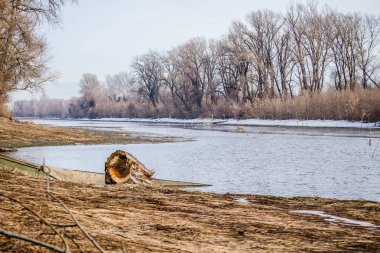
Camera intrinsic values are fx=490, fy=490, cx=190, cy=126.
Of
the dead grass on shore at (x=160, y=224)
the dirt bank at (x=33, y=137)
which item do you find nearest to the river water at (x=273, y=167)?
the dead grass on shore at (x=160, y=224)

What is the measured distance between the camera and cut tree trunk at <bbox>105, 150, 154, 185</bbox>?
477 inches

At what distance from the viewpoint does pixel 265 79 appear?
6988cm

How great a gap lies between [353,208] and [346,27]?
61265 mm

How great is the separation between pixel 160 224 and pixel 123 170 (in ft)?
22.9

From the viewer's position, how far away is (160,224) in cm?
552

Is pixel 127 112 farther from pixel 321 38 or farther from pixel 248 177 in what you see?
pixel 248 177

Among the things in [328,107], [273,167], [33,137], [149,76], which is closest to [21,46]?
[33,137]

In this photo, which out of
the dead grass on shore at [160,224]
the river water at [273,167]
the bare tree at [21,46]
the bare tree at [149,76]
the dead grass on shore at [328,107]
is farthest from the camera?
the bare tree at [149,76]

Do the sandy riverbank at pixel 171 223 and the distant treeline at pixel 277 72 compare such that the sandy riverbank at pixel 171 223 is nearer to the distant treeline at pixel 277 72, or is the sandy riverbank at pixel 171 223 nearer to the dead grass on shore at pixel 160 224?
the dead grass on shore at pixel 160 224

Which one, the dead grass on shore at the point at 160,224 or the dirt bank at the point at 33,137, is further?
the dirt bank at the point at 33,137

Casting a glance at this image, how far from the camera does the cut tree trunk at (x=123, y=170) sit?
39.7 feet

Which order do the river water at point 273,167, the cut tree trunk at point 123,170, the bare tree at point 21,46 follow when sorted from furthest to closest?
the bare tree at point 21,46 → the river water at point 273,167 → the cut tree trunk at point 123,170

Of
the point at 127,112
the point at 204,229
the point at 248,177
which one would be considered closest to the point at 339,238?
the point at 204,229

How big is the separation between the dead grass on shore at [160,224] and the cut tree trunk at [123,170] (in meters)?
4.11
